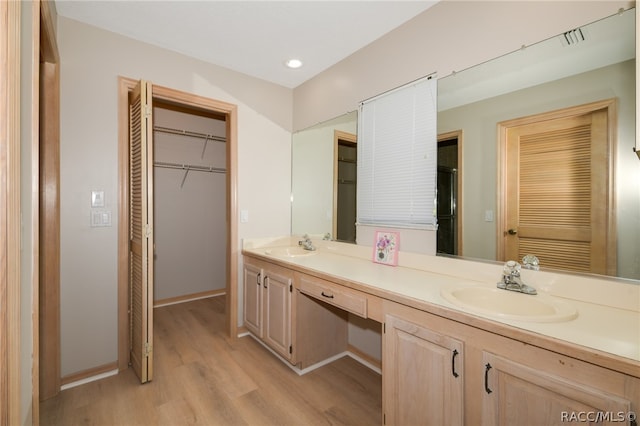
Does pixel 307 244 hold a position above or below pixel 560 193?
below

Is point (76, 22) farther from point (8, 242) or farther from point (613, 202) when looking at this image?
point (613, 202)

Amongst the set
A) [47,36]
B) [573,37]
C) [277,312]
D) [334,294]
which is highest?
[47,36]

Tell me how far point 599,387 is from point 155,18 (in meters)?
2.90

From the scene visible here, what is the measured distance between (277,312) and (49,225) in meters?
1.62

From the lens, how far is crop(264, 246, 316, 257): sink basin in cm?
250

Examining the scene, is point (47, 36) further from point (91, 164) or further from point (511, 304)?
point (511, 304)

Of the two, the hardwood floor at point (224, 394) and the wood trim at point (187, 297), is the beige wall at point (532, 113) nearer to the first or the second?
the hardwood floor at point (224, 394)

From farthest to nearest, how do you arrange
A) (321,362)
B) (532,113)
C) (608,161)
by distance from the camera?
(321,362), (532,113), (608,161)

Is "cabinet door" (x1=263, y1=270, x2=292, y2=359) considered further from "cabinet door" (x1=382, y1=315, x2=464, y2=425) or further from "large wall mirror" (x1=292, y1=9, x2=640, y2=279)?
"large wall mirror" (x1=292, y1=9, x2=640, y2=279)

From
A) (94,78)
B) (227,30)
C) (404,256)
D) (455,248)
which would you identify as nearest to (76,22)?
(94,78)

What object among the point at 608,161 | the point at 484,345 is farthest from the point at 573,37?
the point at 484,345

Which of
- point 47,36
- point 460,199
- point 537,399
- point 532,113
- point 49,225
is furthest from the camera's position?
point 49,225

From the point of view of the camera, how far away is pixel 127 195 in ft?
7.20

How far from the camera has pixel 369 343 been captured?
231cm
